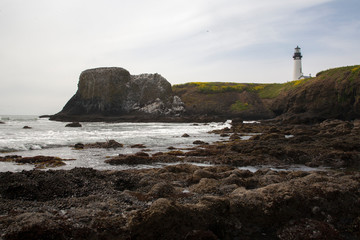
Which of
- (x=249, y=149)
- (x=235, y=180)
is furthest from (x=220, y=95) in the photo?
(x=235, y=180)

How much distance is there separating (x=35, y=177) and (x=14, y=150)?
11963 mm

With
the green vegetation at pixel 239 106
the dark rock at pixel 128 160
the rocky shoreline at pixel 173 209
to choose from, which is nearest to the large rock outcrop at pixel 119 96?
the green vegetation at pixel 239 106

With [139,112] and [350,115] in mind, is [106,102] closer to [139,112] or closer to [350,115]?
[139,112]

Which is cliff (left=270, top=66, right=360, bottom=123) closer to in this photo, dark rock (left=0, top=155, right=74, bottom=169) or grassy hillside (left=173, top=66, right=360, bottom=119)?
grassy hillside (left=173, top=66, right=360, bottom=119)

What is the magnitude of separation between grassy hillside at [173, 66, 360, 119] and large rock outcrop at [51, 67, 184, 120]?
26.5 feet

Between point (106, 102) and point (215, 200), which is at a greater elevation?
point (106, 102)

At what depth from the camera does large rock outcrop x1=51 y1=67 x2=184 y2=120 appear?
268ft

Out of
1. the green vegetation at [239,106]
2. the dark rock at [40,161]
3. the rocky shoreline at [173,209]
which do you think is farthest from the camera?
the green vegetation at [239,106]

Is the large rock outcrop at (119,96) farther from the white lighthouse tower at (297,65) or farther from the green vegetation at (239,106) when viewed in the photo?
the white lighthouse tower at (297,65)

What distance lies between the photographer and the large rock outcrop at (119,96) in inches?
3214

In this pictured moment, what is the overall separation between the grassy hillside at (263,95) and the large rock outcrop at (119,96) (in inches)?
318

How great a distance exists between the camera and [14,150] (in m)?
17.7

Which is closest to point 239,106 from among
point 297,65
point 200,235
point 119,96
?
point 297,65

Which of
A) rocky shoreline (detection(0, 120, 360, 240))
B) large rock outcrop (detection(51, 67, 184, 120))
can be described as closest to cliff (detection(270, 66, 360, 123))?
large rock outcrop (detection(51, 67, 184, 120))
